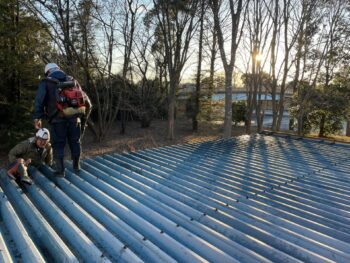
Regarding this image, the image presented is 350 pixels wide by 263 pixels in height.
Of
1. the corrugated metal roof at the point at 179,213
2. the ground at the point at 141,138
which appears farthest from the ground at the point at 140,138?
the corrugated metal roof at the point at 179,213

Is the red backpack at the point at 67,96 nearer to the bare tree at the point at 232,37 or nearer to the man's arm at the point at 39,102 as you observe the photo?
the man's arm at the point at 39,102

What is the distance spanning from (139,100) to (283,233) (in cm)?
1287

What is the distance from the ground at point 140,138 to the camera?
10020mm

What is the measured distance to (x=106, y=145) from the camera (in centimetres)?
1062

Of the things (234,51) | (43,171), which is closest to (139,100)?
(234,51)

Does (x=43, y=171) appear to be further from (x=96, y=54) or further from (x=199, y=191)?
(x=96, y=54)

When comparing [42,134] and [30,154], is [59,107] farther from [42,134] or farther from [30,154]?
[30,154]

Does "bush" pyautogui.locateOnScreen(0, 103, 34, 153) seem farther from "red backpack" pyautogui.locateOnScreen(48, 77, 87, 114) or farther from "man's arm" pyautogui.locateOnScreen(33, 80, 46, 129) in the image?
"red backpack" pyautogui.locateOnScreen(48, 77, 87, 114)

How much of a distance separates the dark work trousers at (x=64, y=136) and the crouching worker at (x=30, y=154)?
0.37ft

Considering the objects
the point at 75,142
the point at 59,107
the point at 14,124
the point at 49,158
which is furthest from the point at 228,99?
the point at 59,107

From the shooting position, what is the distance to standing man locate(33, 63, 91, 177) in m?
3.42

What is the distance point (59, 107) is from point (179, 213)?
2024 millimetres

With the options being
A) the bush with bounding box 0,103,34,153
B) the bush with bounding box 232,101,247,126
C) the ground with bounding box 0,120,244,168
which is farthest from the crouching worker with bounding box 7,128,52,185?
the bush with bounding box 232,101,247,126

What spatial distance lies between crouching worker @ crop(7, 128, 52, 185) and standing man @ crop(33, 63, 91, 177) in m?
0.15
